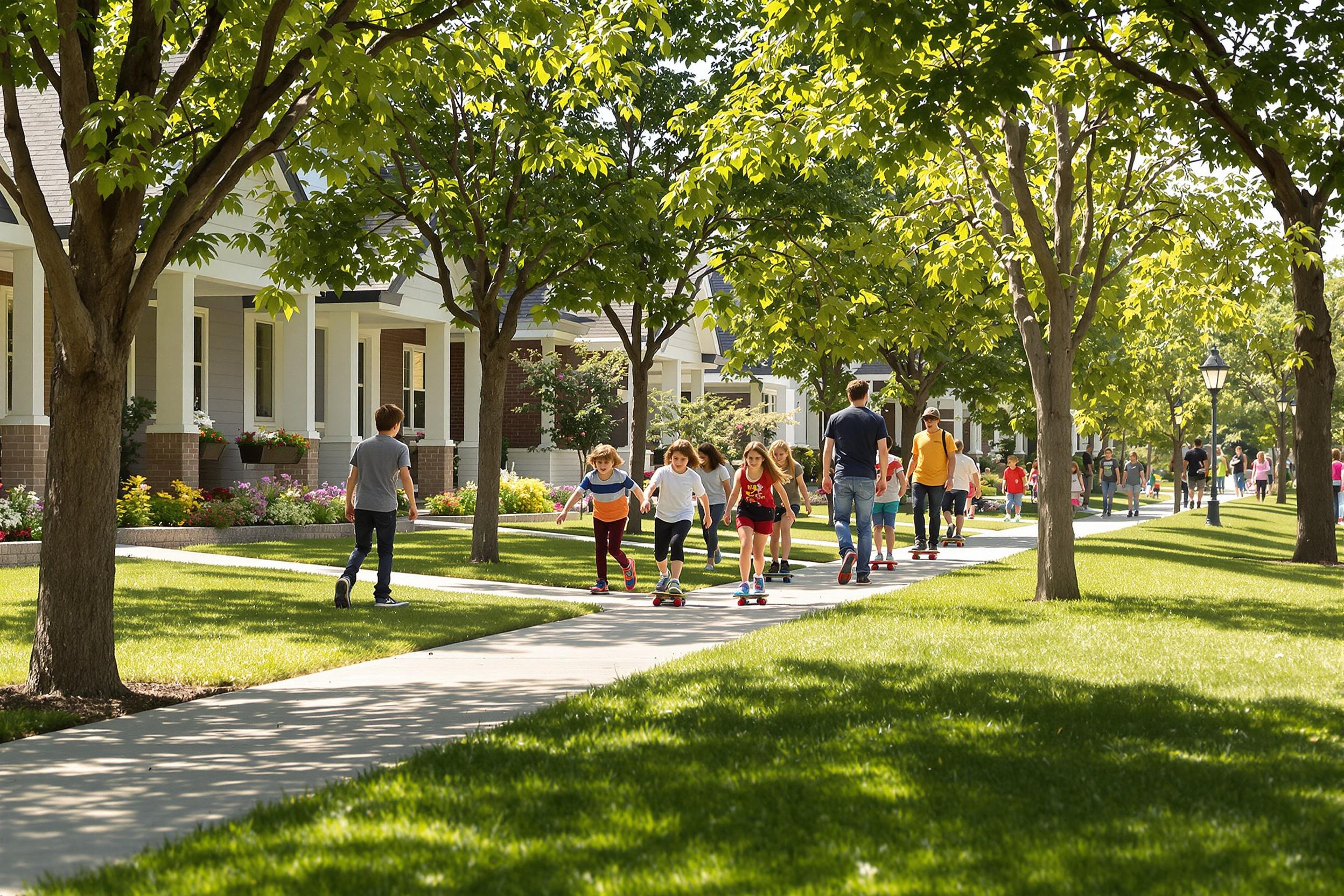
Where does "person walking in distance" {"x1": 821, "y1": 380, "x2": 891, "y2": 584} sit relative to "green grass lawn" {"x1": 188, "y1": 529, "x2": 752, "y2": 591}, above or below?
above

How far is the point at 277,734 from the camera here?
21.5 ft

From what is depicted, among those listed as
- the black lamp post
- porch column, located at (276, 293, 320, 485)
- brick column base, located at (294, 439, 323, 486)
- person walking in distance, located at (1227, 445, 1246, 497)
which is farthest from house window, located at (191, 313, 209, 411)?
person walking in distance, located at (1227, 445, 1246, 497)

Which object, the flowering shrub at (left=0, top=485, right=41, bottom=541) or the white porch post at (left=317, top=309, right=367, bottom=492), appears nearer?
the flowering shrub at (left=0, top=485, right=41, bottom=541)

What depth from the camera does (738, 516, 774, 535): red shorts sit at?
13.2m

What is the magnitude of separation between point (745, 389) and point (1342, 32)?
129 feet

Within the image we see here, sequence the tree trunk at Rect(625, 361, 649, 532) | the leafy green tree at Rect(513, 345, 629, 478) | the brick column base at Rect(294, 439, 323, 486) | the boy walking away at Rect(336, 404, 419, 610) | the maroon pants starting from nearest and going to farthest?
1. the boy walking away at Rect(336, 404, 419, 610)
2. the maroon pants
3. the tree trunk at Rect(625, 361, 649, 532)
4. the brick column base at Rect(294, 439, 323, 486)
5. the leafy green tree at Rect(513, 345, 629, 478)

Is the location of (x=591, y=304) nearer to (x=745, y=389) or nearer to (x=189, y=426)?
(x=189, y=426)

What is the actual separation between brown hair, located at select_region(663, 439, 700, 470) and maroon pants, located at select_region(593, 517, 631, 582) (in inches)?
32.5

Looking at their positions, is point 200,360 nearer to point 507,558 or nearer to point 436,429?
point 436,429

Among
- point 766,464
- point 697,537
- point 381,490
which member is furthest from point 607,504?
point 697,537

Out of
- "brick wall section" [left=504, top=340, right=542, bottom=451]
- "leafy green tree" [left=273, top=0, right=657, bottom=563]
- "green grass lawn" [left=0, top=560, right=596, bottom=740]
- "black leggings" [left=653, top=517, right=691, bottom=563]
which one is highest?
"leafy green tree" [left=273, top=0, right=657, bottom=563]

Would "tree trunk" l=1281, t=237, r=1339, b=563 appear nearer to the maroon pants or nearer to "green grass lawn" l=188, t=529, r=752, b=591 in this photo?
"green grass lawn" l=188, t=529, r=752, b=591

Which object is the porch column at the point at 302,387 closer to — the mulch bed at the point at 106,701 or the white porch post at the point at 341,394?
the white porch post at the point at 341,394

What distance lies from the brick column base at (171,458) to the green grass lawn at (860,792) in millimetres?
13015
